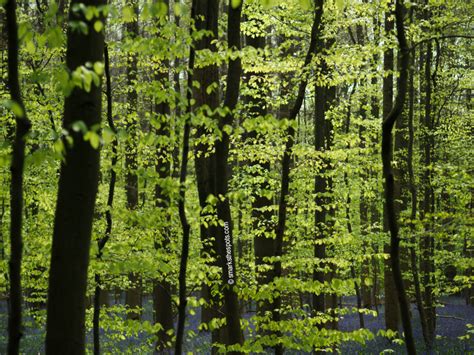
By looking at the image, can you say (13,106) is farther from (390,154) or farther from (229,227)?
(229,227)

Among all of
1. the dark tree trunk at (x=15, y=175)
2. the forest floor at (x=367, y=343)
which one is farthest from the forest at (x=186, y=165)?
the forest floor at (x=367, y=343)

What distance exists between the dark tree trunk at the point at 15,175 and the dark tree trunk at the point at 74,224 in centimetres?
64

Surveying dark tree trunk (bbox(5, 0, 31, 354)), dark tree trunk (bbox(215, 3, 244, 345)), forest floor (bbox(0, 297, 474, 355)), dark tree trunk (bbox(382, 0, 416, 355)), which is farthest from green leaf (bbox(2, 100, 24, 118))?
forest floor (bbox(0, 297, 474, 355))

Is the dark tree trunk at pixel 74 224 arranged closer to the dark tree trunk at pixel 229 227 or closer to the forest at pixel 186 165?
the forest at pixel 186 165

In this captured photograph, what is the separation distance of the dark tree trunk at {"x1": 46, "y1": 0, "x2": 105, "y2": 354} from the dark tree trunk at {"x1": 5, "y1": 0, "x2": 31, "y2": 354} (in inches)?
25.3

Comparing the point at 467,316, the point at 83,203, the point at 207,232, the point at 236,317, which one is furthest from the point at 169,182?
the point at 467,316

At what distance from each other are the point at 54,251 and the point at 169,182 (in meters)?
1.27

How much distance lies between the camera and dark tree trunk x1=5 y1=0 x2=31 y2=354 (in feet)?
8.11

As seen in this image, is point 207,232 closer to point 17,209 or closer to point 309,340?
point 309,340

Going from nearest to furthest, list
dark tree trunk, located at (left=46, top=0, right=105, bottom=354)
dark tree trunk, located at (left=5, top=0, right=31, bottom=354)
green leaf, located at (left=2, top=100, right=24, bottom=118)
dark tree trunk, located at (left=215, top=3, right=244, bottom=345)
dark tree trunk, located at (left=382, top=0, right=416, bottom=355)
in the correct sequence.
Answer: green leaf, located at (left=2, top=100, right=24, bottom=118)
dark tree trunk, located at (left=5, top=0, right=31, bottom=354)
dark tree trunk, located at (left=46, top=0, right=105, bottom=354)
dark tree trunk, located at (left=382, top=0, right=416, bottom=355)
dark tree trunk, located at (left=215, top=3, right=244, bottom=345)

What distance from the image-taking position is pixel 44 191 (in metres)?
9.51

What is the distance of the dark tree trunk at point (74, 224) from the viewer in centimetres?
339

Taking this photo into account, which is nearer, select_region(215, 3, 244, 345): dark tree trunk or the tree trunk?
the tree trunk

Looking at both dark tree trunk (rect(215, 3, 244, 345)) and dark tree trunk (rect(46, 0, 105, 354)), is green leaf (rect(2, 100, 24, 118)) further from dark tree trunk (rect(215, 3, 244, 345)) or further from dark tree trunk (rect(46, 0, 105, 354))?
dark tree trunk (rect(215, 3, 244, 345))
